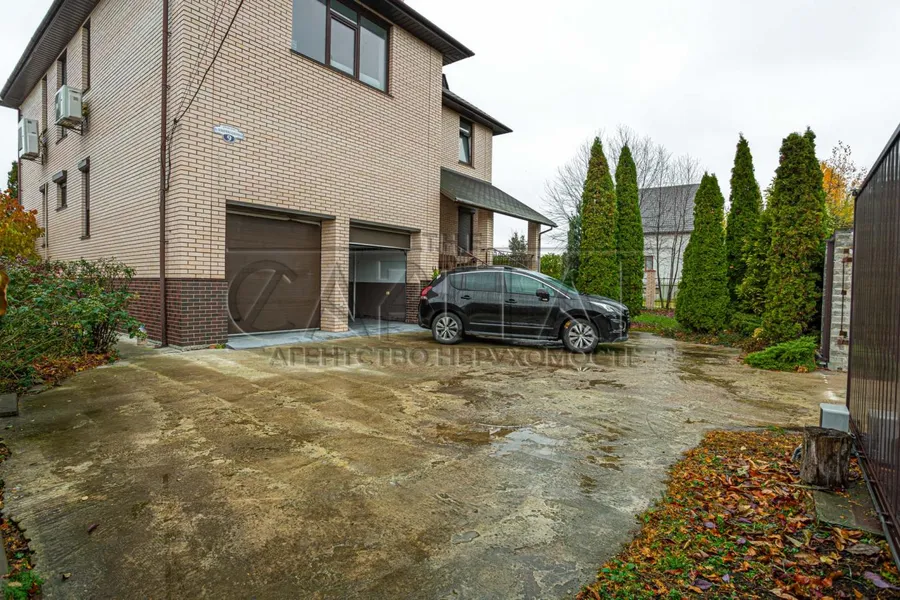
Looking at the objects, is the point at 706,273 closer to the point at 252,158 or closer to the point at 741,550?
the point at 741,550

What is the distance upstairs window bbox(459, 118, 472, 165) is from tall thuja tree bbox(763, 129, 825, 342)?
10.1 metres

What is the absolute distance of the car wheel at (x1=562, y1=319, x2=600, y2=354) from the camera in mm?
8586

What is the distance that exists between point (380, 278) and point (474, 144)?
22.3 feet

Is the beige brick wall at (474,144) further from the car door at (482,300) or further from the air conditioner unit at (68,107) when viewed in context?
the air conditioner unit at (68,107)

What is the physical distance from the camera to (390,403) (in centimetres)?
516

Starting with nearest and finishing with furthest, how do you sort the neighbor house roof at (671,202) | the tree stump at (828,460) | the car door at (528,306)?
the tree stump at (828,460), the car door at (528,306), the neighbor house roof at (671,202)

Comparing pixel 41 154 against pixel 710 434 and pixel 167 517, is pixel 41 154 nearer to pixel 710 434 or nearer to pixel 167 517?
pixel 167 517

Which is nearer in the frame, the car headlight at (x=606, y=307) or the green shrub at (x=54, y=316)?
the green shrub at (x=54, y=316)

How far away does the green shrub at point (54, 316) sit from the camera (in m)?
5.57

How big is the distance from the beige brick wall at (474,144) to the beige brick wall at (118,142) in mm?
8601

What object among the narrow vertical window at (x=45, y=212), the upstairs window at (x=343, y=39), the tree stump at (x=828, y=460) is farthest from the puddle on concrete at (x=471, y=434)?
the narrow vertical window at (x=45, y=212)

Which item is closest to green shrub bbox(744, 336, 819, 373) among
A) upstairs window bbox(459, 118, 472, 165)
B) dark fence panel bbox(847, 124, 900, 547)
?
dark fence panel bbox(847, 124, 900, 547)

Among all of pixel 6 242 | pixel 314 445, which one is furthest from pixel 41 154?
pixel 314 445

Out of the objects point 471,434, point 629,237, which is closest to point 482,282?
point 471,434
